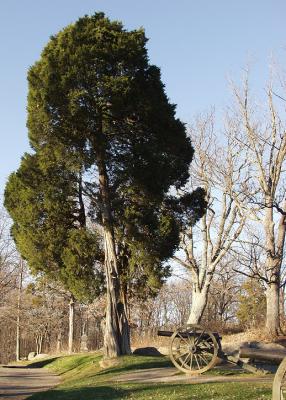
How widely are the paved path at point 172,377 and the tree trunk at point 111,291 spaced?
2935 mm

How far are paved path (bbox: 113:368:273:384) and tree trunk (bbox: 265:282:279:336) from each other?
27.0ft

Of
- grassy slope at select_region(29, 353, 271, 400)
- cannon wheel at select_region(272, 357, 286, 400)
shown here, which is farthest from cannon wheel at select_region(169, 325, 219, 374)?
cannon wheel at select_region(272, 357, 286, 400)

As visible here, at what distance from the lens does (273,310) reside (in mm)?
22906

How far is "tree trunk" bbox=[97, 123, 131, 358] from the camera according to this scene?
1894 cm

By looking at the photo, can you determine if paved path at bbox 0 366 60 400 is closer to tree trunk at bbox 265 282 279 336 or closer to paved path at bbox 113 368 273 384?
paved path at bbox 113 368 273 384

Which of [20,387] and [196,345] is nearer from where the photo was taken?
[196,345]

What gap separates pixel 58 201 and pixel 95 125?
3.54 metres

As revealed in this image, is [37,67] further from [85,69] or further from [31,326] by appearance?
[31,326]

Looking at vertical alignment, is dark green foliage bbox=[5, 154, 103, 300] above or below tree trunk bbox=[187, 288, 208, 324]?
above

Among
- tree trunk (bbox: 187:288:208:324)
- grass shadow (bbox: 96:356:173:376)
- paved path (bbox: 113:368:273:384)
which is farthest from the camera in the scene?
tree trunk (bbox: 187:288:208:324)

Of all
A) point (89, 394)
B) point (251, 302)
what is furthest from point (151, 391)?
point (251, 302)

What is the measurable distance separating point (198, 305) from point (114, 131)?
39.7 feet

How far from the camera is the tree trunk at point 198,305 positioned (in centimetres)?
2634

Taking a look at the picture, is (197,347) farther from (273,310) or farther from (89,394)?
(273,310)
